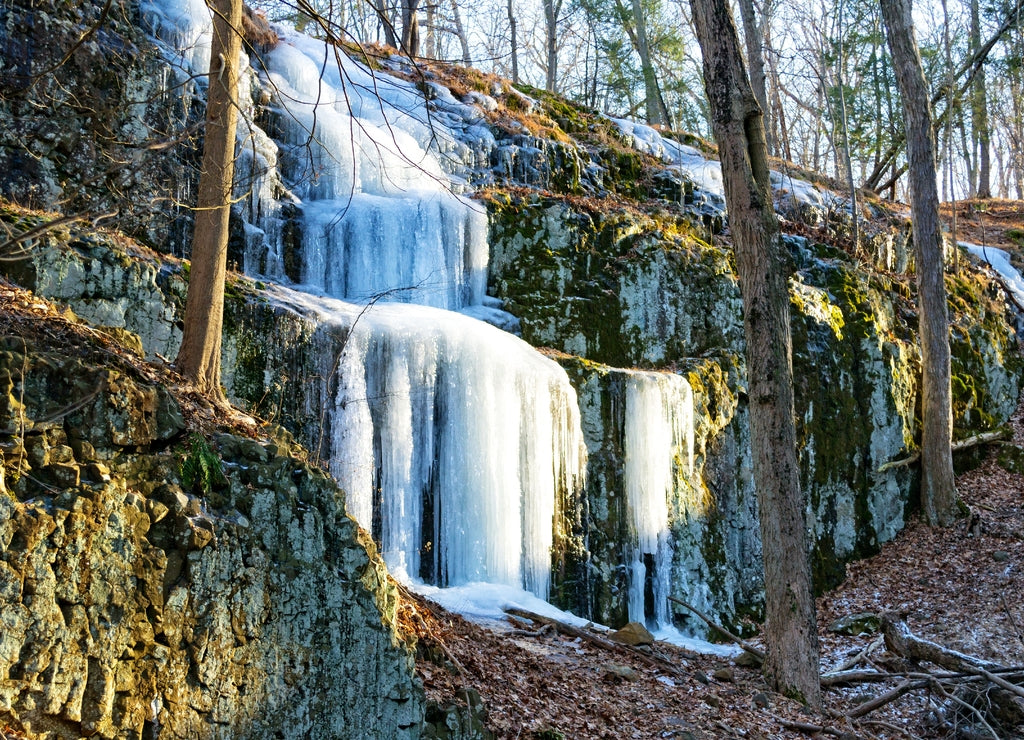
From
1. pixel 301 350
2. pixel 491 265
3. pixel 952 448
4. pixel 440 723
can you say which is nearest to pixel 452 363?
pixel 301 350

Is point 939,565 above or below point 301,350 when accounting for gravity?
below

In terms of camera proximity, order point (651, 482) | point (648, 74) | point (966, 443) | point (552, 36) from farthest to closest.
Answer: point (552, 36), point (648, 74), point (966, 443), point (651, 482)

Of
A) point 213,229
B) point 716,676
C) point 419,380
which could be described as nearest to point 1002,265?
point 419,380

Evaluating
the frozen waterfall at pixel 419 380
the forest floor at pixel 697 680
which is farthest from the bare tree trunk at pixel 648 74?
the forest floor at pixel 697 680

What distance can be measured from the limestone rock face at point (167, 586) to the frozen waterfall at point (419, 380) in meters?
3.51

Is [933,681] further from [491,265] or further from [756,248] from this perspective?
[491,265]

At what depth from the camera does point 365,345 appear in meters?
9.23

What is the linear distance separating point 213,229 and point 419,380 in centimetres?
399

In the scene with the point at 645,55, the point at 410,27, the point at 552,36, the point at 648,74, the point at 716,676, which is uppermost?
the point at 552,36

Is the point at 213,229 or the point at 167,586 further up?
the point at 213,229

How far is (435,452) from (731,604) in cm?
476

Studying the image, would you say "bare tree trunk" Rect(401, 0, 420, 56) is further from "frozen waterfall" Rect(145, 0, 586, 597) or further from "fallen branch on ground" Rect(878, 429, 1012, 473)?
"fallen branch on ground" Rect(878, 429, 1012, 473)

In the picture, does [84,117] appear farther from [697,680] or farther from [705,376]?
[697,680]

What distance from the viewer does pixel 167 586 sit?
4324 millimetres
